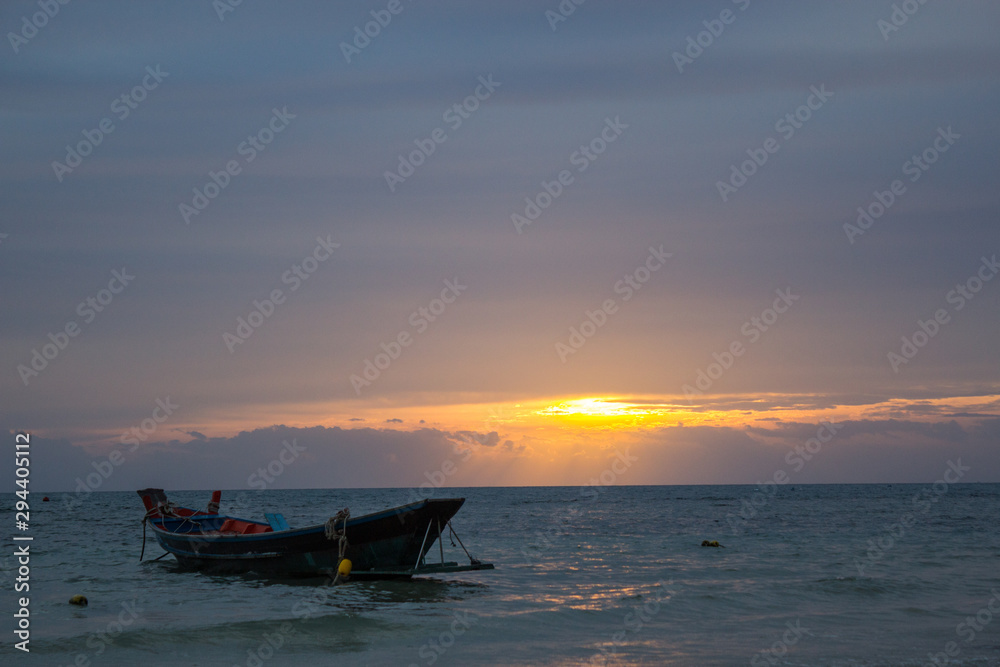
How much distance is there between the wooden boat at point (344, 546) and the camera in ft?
64.3

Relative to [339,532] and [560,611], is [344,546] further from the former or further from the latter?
[560,611]

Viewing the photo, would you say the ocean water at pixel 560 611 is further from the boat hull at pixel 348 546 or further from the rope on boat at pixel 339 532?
the rope on boat at pixel 339 532

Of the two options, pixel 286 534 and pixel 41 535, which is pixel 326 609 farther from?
pixel 41 535

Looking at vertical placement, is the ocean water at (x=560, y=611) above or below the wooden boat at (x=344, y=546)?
below

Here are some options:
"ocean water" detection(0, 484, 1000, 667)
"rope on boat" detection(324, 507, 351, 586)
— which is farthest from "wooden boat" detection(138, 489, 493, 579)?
"ocean water" detection(0, 484, 1000, 667)

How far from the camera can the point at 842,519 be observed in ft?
165

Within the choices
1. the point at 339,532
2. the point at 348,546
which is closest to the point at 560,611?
the point at 348,546

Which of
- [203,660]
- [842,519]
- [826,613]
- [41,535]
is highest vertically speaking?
[842,519]

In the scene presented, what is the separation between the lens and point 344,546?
65.2ft

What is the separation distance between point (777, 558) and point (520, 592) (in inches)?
458

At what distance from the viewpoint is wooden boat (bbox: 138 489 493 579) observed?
1961 cm

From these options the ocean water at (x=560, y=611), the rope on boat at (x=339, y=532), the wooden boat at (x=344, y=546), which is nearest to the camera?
the ocean water at (x=560, y=611)

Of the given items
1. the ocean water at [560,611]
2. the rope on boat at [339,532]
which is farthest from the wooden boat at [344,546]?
the ocean water at [560,611]

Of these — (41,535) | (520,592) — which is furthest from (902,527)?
(41,535)
